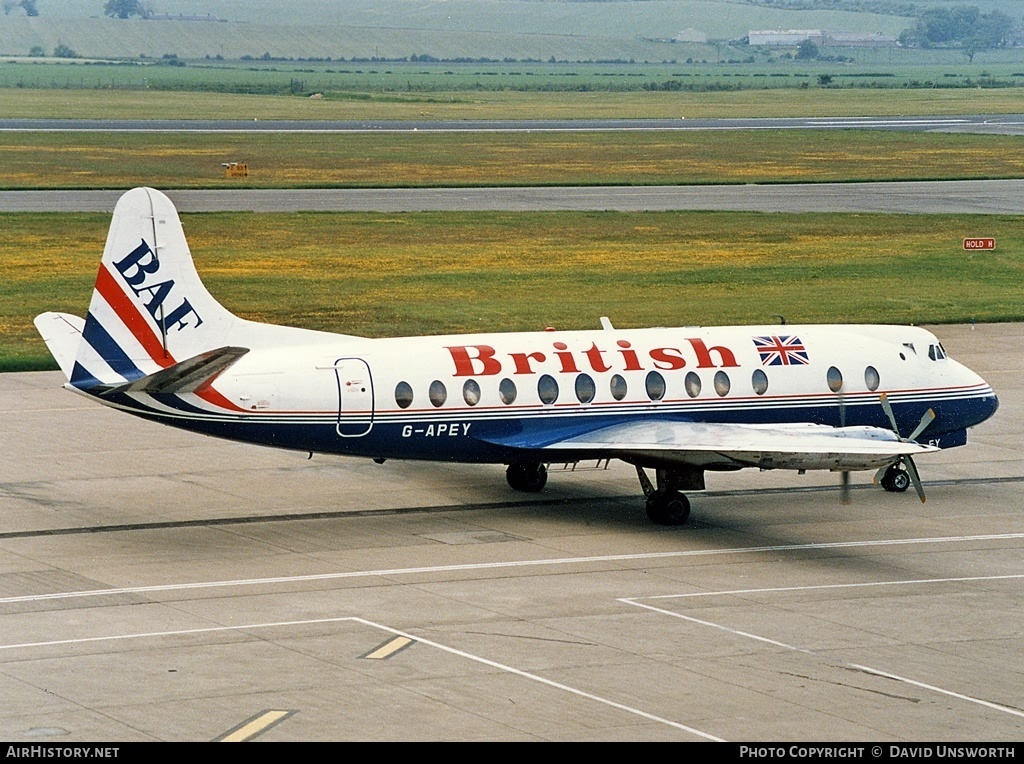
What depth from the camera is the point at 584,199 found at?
97.6m

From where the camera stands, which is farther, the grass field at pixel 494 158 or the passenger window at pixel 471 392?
the grass field at pixel 494 158

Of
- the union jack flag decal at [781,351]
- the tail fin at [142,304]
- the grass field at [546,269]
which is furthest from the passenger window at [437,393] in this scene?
the grass field at [546,269]

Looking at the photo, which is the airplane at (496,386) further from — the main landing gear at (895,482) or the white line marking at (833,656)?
the white line marking at (833,656)

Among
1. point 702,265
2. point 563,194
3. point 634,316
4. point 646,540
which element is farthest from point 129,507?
point 563,194

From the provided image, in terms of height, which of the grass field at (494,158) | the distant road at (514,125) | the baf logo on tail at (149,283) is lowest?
the baf logo on tail at (149,283)

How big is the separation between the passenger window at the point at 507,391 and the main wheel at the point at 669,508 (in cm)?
350

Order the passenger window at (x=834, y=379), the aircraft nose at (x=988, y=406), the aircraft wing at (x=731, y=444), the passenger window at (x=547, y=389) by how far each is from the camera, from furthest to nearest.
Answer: the aircraft nose at (x=988, y=406) < the passenger window at (x=834, y=379) < the passenger window at (x=547, y=389) < the aircraft wing at (x=731, y=444)

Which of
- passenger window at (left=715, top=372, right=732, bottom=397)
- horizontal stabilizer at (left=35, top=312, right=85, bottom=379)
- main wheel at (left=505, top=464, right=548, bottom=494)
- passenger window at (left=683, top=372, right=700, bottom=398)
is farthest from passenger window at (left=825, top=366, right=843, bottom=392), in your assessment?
horizontal stabilizer at (left=35, top=312, right=85, bottom=379)

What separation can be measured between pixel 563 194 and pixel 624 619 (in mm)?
74505

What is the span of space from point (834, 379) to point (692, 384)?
136 inches

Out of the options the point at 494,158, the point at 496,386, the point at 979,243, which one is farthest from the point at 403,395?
the point at 494,158

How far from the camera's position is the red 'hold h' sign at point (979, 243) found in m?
77.4

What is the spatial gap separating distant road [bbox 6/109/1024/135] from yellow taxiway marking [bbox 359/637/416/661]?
12385 cm

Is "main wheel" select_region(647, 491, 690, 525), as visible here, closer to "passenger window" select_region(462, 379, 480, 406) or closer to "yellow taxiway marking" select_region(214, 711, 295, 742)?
"passenger window" select_region(462, 379, 480, 406)
